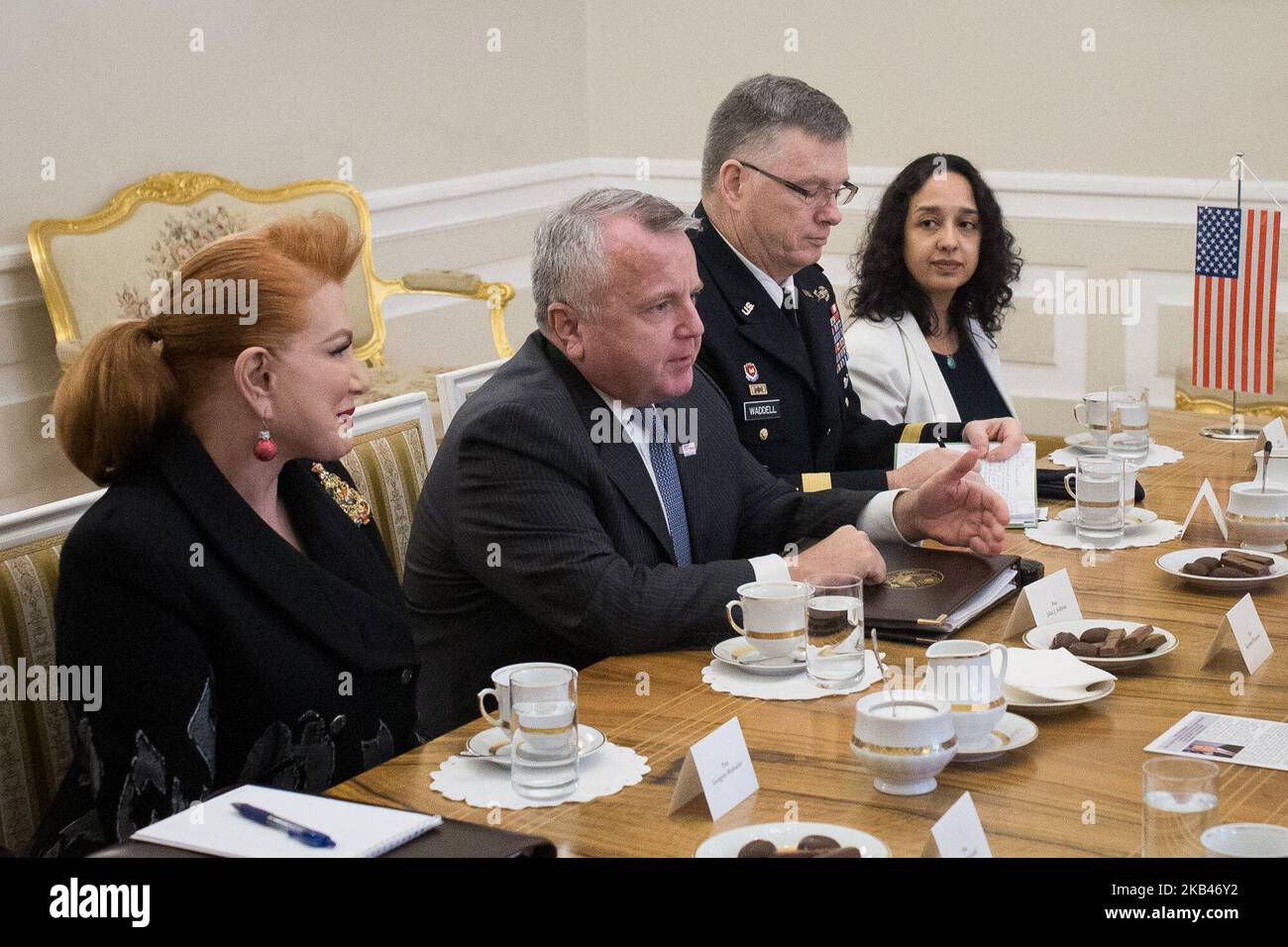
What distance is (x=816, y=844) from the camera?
1.41 metres

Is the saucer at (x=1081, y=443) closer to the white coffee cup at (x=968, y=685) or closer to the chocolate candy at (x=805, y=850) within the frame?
the white coffee cup at (x=968, y=685)

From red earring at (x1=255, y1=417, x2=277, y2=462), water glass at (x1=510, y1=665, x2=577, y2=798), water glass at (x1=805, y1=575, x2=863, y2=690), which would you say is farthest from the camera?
red earring at (x1=255, y1=417, x2=277, y2=462)

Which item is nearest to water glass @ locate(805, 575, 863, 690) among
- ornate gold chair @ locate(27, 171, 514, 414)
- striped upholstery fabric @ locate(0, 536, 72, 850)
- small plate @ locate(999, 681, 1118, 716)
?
small plate @ locate(999, 681, 1118, 716)

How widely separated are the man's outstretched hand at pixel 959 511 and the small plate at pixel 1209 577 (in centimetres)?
25

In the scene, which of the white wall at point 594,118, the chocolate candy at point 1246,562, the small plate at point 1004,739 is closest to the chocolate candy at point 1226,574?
the chocolate candy at point 1246,562

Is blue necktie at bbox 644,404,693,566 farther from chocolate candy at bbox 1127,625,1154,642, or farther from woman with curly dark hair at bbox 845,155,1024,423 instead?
woman with curly dark hair at bbox 845,155,1024,423

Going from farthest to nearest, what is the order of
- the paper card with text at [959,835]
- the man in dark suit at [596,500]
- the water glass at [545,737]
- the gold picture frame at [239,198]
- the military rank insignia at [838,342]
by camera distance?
the gold picture frame at [239,198] < the military rank insignia at [838,342] < the man in dark suit at [596,500] < the water glass at [545,737] < the paper card with text at [959,835]

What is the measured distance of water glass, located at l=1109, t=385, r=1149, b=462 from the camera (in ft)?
10.6

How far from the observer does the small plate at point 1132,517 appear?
2655mm

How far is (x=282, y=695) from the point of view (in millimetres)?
1979

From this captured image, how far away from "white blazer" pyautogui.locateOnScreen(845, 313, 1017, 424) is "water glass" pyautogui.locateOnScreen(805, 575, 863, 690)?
5.75 ft

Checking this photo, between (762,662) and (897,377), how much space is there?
5.76 ft

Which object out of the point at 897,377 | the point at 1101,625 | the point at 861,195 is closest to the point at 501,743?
the point at 1101,625

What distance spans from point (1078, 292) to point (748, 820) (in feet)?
14.9
